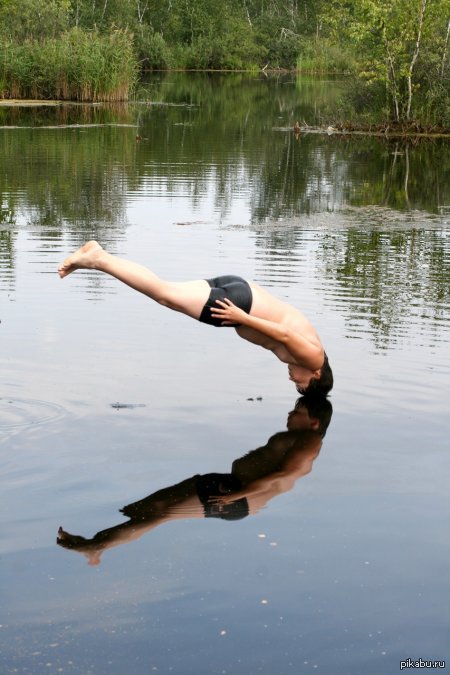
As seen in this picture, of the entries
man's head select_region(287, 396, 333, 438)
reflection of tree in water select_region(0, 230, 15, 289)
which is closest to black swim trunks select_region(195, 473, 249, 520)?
man's head select_region(287, 396, 333, 438)

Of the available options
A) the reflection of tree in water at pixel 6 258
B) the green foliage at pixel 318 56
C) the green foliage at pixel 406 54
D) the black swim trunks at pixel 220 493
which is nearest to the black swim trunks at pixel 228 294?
the black swim trunks at pixel 220 493

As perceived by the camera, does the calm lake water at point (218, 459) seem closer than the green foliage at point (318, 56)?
Yes

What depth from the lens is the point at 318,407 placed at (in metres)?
8.77

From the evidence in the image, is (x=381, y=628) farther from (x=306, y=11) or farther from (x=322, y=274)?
(x=306, y=11)

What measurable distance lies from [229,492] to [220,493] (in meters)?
0.07

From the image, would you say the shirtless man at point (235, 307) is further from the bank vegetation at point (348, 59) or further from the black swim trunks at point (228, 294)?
the bank vegetation at point (348, 59)

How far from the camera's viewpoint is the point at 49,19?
52.3 m

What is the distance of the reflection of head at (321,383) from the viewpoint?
8.74m

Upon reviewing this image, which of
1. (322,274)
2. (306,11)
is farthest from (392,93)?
(306,11)

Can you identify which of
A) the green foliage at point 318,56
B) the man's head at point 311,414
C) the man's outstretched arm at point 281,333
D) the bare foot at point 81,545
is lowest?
the green foliage at point 318,56

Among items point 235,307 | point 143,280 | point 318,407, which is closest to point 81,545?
point 143,280

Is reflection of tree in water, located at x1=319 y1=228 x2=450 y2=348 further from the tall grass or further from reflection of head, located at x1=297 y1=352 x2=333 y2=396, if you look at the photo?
the tall grass

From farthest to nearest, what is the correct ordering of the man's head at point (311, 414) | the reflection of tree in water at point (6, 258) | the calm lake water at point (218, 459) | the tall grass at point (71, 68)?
1. the tall grass at point (71, 68)
2. the reflection of tree in water at point (6, 258)
3. the man's head at point (311, 414)
4. the calm lake water at point (218, 459)

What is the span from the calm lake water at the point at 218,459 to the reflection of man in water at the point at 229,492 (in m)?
0.02
